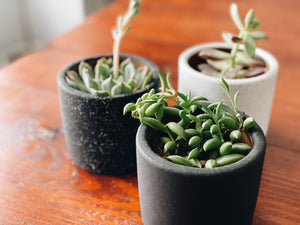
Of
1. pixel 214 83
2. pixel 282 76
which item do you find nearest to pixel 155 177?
pixel 214 83

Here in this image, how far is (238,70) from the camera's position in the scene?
588 mm

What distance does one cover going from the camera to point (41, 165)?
61 centimetres

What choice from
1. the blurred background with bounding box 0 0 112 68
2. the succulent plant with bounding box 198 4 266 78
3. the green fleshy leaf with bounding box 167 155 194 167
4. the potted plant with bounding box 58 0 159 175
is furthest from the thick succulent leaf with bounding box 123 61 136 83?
the blurred background with bounding box 0 0 112 68

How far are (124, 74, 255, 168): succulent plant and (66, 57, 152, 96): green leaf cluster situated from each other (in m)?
0.08

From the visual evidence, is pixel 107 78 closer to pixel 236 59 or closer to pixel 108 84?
pixel 108 84

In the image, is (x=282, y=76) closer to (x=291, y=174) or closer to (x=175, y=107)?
(x=291, y=174)

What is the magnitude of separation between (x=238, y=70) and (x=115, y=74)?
0.60 feet

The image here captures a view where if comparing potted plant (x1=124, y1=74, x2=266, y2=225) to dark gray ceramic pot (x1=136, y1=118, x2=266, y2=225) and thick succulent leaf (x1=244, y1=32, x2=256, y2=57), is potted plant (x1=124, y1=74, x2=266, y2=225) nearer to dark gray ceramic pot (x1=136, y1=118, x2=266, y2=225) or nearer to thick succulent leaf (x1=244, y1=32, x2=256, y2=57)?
dark gray ceramic pot (x1=136, y1=118, x2=266, y2=225)

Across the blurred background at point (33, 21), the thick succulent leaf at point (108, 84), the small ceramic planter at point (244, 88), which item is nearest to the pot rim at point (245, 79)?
the small ceramic planter at point (244, 88)

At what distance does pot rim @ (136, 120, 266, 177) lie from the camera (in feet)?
1.22

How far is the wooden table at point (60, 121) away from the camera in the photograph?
0.52 m

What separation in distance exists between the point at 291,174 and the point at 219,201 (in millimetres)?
244

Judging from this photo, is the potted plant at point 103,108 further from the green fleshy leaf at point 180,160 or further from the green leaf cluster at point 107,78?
the green fleshy leaf at point 180,160

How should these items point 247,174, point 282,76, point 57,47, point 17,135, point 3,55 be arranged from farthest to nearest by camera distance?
point 3,55, point 57,47, point 282,76, point 17,135, point 247,174
